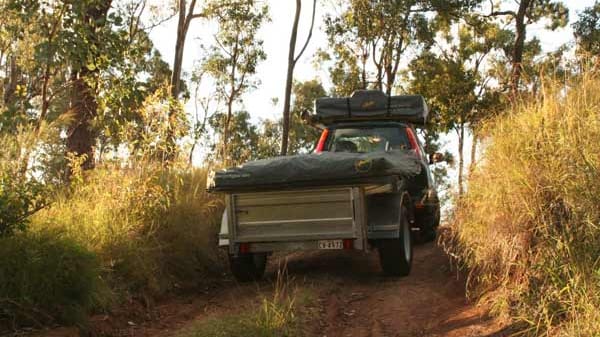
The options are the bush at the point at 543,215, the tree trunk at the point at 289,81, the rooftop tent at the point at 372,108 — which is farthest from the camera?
the tree trunk at the point at 289,81

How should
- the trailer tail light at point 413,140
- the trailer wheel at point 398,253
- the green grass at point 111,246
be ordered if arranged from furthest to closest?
the trailer tail light at point 413,140 < the trailer wheel at point 398,253 < the green grass at point 111,246

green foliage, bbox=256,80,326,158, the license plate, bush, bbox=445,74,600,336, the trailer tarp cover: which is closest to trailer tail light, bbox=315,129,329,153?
the trailer tarp cover

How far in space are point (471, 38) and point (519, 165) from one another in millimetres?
29577

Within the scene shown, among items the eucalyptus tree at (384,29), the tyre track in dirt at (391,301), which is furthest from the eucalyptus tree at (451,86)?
the tyre track in dirt at (391,301)

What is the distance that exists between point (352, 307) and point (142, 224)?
2.68m

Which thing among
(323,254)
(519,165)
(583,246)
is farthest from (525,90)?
(323,254)

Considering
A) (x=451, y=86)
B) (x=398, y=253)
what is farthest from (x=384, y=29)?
(x=398, y=253)

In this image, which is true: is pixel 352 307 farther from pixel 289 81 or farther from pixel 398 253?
pixel 289 81

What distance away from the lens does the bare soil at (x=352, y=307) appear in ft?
18.4

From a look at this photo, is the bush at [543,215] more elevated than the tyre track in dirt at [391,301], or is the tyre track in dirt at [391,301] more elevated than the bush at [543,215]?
the bush at [543,215]

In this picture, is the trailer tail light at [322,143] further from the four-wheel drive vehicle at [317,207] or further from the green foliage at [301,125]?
the green foliage at [301,125]

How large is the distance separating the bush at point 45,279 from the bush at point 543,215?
3.66 meters

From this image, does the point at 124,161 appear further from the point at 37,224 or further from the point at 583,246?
the point at 583,246

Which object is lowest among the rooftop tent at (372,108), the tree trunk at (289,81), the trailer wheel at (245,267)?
the trailer wheel at (245,267)
